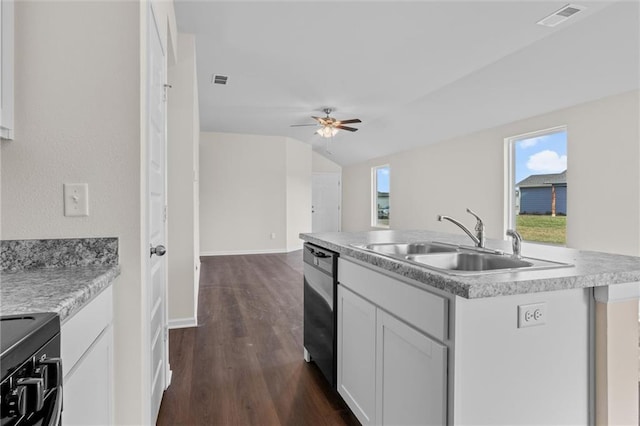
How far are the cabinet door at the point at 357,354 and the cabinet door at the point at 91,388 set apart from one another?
100 centimetres

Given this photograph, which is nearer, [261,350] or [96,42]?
[96,42]

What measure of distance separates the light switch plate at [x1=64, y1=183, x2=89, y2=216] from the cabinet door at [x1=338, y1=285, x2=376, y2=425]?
3.80ft

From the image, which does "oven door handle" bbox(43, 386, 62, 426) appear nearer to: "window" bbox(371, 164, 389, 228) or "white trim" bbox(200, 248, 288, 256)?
"white trim" bbox(200, 248, 288, 256)

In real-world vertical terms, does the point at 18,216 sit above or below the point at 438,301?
above

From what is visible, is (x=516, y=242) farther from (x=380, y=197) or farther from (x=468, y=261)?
(x=380, y=197)

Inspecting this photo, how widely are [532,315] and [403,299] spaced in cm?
41

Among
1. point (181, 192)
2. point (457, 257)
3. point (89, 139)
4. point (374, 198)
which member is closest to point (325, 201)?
point (374, 198)

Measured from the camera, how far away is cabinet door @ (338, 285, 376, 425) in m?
1.59

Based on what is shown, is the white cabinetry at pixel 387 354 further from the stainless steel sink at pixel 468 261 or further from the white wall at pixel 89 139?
the white wall at pixel 89 139

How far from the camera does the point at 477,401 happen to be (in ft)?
3.64

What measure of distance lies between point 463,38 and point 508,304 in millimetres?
3230

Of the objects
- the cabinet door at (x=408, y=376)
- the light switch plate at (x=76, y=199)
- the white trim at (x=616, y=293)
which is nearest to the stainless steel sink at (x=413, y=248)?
the cabinet door at (x=408, y=376)

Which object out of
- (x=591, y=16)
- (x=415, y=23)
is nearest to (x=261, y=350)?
(x=415, y=23)

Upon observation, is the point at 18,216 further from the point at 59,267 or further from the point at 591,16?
the point at 591,16
